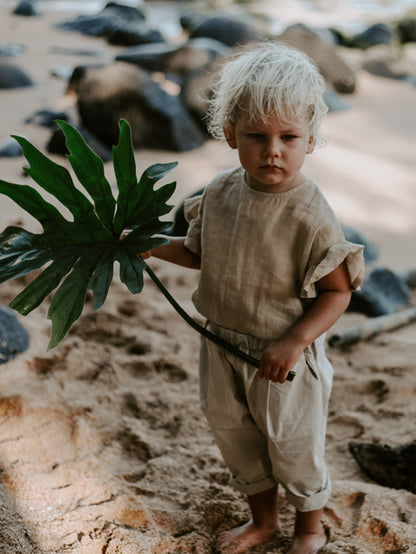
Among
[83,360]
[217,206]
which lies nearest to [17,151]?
[83,360]

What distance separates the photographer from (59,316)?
1.40 m

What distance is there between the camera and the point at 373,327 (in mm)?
2785

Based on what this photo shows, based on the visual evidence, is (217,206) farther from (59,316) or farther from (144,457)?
(144,457)

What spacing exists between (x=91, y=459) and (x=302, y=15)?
13039mm

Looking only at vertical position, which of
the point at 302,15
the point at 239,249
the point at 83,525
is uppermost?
the point at 239,249

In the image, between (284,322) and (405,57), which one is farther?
Answer: (405,57)

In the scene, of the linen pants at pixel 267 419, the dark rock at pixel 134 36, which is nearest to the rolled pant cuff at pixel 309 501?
the linen pants at pixel 267 419

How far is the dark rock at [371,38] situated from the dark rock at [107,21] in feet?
12.0

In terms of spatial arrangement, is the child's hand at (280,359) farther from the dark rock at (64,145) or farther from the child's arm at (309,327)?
the dark rock at (64,145)

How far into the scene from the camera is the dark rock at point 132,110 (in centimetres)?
530

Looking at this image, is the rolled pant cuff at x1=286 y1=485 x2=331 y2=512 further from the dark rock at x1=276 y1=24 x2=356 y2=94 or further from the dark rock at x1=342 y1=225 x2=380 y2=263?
the dark rock at x1=276 y1=24 x2=356 y2=94

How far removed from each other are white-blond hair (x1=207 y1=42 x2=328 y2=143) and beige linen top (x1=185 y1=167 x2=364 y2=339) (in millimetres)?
165

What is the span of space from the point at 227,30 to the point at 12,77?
340 centimetres

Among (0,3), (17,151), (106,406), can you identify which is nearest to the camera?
(106,406)
